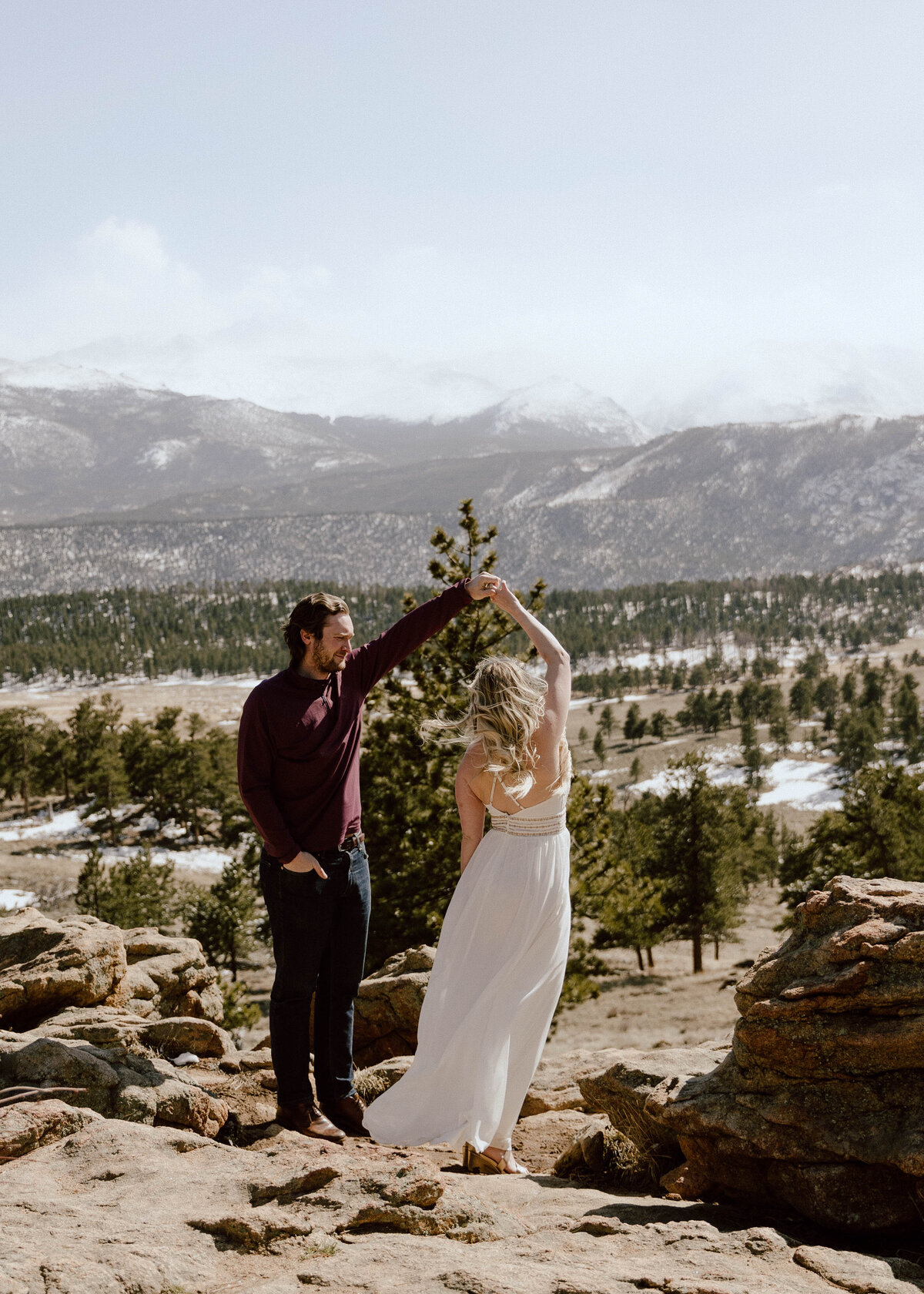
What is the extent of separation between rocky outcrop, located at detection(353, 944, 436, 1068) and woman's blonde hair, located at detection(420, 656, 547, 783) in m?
4.76

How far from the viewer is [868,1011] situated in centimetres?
548

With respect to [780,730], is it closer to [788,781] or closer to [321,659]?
[788,781]

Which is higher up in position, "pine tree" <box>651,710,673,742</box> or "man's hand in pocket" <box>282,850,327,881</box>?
"man's hand in pocket" <box>282,850,327,881</box>

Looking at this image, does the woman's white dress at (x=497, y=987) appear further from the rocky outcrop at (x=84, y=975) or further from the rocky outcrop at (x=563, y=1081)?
the rocky outcrop at (x=84, y=975)

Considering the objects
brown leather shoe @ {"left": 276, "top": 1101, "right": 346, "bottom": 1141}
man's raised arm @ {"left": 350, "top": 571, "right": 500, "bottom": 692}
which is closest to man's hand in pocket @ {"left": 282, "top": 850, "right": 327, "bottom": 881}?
man's raised arm @ {"left": 350, "top": 571, "right": 500, "bottom": 692}

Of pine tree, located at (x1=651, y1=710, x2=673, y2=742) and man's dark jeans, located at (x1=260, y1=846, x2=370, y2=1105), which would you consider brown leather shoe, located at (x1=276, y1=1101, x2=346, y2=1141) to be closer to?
man's dark jeans, located at (x1=260, y1=846, x2=370, y2=1105)

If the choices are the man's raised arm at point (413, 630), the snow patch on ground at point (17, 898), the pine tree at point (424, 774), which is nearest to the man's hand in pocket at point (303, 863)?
the man's raised arm at point (413, 630)

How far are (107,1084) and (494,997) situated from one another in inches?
110

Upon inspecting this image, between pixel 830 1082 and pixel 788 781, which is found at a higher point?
pixel 830 1082

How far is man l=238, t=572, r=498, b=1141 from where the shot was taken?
19.4 ft

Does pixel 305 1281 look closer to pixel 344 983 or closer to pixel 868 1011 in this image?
pixel 344 983

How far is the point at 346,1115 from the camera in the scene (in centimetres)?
638

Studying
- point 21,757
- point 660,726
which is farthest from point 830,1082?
point 660,726

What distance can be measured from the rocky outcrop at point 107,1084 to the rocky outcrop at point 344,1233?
3.37ft
